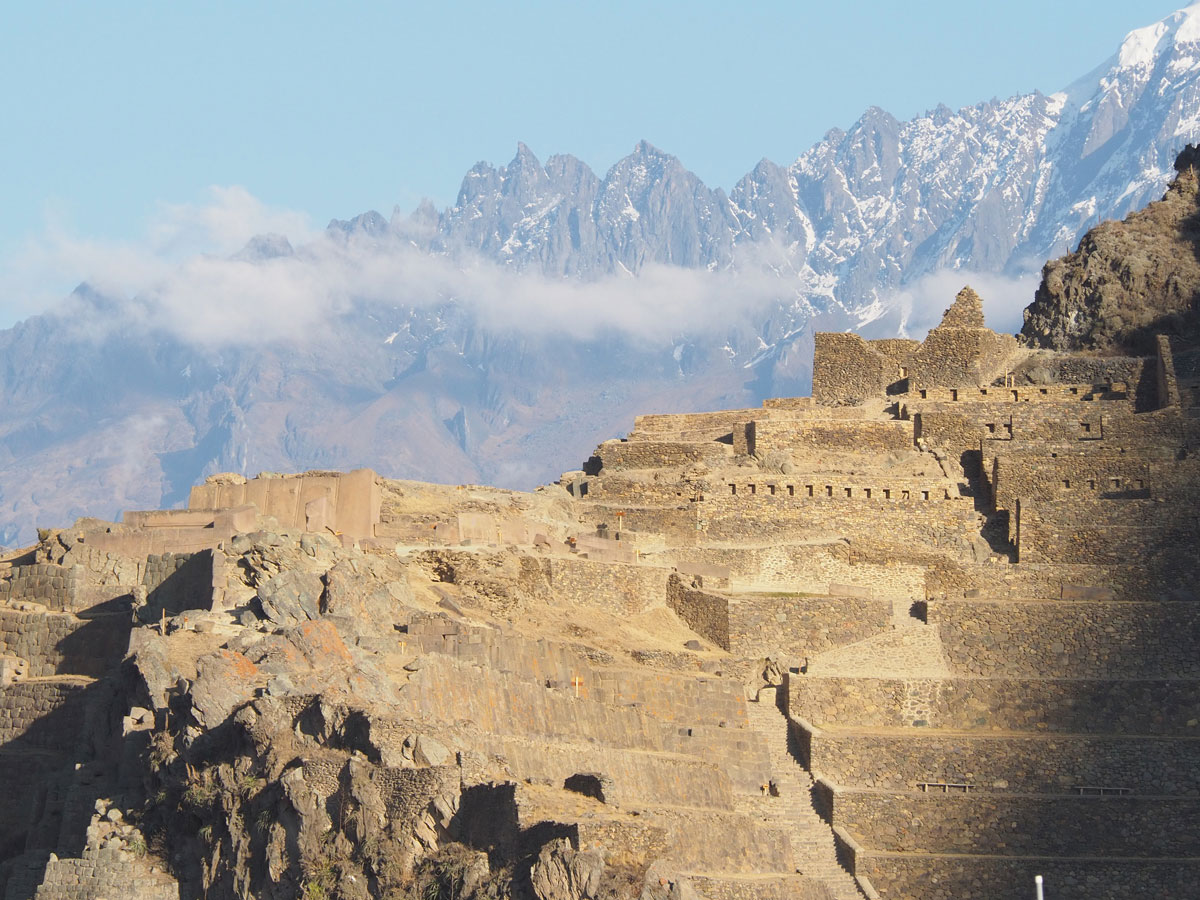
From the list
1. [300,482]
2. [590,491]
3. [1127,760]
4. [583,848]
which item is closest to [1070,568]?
[1127,760]

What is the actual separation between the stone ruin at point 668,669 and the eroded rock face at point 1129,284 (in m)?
1.40

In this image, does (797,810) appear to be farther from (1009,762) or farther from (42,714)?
(42,714)

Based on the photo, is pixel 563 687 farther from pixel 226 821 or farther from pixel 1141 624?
pixel 1141 624

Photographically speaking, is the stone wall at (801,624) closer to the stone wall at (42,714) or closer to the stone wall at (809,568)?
the stone wall at (809,568)

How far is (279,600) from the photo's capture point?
52.8m

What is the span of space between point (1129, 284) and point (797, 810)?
90.5ft

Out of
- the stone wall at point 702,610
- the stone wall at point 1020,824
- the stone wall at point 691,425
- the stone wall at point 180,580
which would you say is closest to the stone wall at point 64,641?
the stone wall at point 180,580

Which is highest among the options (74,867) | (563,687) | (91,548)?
(91,548)

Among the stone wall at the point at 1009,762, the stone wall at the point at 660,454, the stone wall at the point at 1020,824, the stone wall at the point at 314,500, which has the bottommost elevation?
the stone wall at the point at 1020,824

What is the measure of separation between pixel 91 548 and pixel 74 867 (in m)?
13.0

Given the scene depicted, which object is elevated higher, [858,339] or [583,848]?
[858,339]

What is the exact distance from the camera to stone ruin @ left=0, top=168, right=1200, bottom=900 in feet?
153

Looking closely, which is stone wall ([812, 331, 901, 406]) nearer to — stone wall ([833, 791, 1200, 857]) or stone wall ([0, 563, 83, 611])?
stone wall ([833, 791, 1200, 857])

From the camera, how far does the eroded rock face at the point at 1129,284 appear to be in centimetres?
7500
